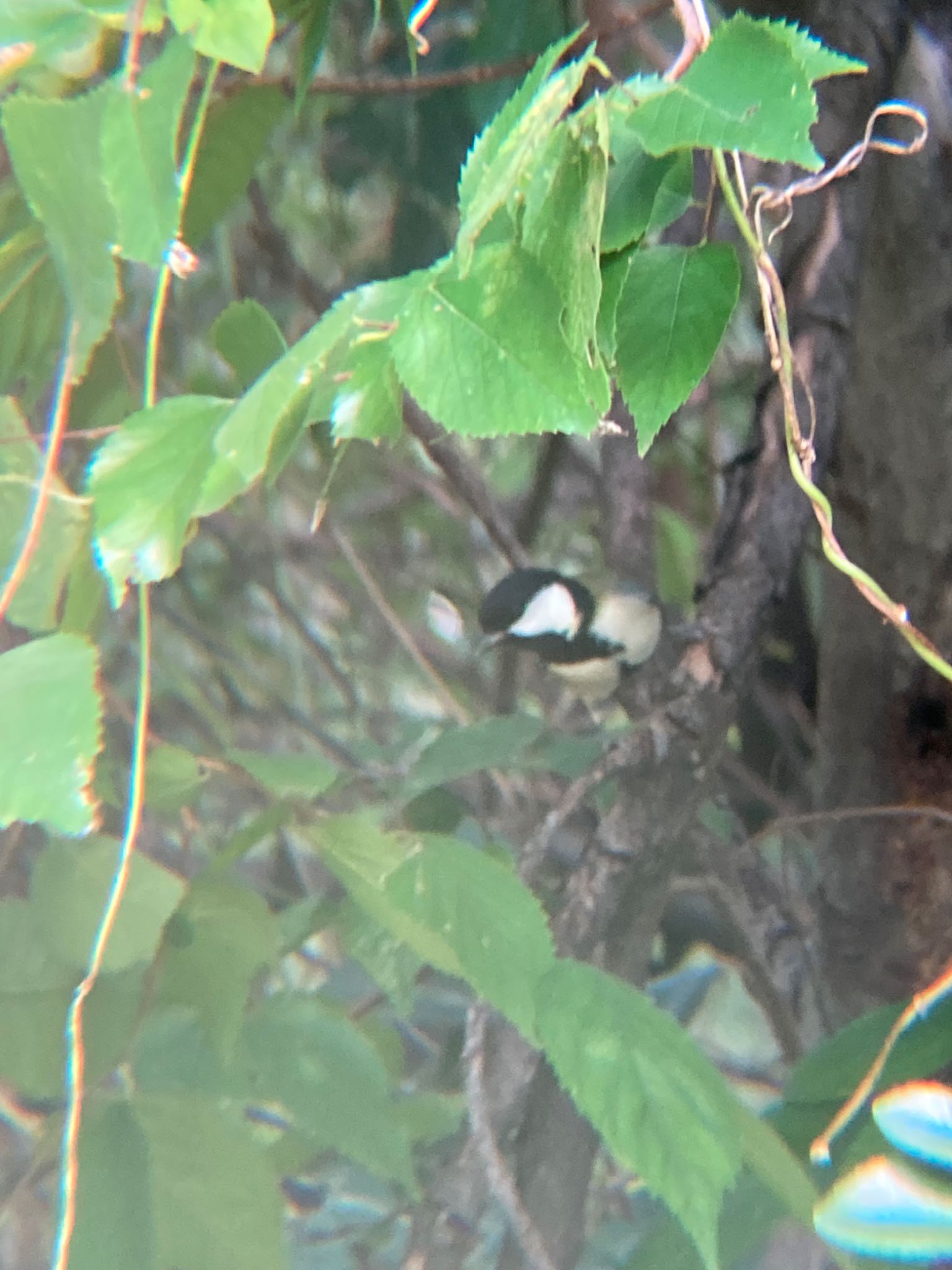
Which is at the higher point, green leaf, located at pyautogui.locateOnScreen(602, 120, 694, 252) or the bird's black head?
green leaf, located at pyautogui.locateOnScreen(602, 120, 694, 252)

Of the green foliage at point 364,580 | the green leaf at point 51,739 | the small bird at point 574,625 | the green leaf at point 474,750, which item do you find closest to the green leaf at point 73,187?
the green foliage at point 364,580

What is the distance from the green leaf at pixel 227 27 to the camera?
21cm

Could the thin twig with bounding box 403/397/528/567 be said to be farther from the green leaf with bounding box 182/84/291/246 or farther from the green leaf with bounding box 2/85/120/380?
the green leaf with bounding box 2/85/120/380

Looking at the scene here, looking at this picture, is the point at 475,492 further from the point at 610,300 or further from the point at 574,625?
the point at 610,300

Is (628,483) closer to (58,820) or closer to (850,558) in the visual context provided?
(850,558)

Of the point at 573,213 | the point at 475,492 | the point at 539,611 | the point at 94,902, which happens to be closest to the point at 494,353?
the point at 573,213

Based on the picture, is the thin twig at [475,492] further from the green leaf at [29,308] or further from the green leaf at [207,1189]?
the green leaf at [207,1189]

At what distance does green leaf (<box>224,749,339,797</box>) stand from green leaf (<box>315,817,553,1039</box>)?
21mm

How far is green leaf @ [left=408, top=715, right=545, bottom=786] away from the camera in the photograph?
0.44 m

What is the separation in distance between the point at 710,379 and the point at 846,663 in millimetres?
271

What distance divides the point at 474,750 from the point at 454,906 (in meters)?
0.12

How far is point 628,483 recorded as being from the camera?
67 centimetres

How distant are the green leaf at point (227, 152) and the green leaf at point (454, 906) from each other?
24cm

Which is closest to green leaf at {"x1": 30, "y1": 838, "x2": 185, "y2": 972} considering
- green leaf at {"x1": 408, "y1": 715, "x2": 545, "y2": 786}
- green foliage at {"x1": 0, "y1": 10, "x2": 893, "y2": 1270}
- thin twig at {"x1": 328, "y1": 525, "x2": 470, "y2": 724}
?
green foliage at {"x1": 0, "y1": 10, "x2": 893, "y2": 1270}
